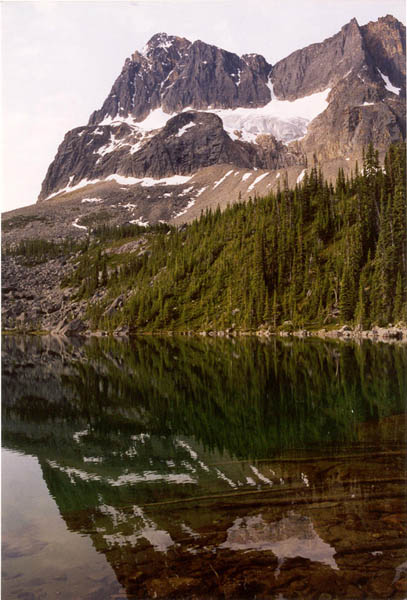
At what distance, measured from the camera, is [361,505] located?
12.3 m

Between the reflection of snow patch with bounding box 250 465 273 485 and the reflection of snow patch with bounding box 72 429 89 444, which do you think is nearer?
the reflection of snow patch with bounding box 250 465 273 485

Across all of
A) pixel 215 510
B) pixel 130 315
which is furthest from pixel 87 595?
pixel 130 315

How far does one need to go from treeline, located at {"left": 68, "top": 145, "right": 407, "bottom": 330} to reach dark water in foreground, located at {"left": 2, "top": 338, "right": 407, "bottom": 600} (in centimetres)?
6839

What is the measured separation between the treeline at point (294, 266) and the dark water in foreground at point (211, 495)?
68394 millimetres

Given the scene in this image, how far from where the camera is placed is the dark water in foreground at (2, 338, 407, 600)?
367 inches

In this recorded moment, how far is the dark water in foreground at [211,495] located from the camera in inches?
367

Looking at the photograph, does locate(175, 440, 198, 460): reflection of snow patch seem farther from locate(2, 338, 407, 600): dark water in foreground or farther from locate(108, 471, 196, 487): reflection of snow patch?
locate(108, 471, 196, 487): reflection of snow patch

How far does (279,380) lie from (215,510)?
79.5 ft

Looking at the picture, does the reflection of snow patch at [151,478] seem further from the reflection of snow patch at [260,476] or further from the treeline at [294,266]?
the treeline at [294,266]

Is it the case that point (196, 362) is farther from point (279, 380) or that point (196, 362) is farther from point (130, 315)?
point (130, 315)

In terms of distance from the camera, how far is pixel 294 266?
124688 mm

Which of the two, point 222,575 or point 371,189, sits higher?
point 371,189

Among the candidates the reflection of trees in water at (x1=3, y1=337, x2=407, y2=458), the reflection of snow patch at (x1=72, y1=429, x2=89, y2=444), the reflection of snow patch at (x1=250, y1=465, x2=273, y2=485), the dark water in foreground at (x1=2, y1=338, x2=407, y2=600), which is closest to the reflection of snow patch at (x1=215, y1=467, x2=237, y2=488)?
the dark water in foreground at (x1=2, y1=338, x2=407, y2=600)

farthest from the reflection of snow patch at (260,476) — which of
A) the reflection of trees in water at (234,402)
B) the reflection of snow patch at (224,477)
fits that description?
the reflection of trees in water at (234,402)
